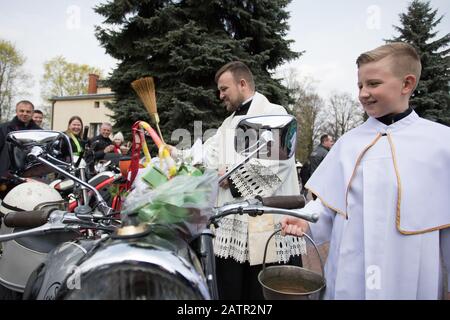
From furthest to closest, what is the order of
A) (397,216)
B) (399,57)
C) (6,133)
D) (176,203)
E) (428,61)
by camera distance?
(428,61), (6,133), (399,57), (397,216), (176,203)

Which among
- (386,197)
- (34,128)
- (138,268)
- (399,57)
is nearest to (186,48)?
(34,128)

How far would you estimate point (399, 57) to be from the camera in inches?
61.9

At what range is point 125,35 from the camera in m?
9.60

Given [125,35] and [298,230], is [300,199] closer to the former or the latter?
[298,230]

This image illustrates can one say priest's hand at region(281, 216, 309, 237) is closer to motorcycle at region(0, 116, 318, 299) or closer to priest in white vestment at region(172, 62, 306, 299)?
motorcycle at region(0, 116, 318, 299)

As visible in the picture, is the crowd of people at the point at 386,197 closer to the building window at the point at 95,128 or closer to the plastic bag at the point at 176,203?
the plastic bag at the point at 176,203

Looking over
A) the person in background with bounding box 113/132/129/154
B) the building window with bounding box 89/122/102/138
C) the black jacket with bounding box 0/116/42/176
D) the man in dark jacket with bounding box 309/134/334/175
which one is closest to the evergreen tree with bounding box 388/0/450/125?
the man in dark jacket with bounding box 309/134/334/175

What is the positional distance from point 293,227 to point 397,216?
44 cm

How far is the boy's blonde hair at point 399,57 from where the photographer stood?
1.57 metres

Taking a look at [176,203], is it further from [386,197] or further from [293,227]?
[386,197]

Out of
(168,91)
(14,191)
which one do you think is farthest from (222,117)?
(14,191)

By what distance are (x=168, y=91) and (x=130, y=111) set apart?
1142mm

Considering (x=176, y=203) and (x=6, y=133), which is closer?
(x=176, y=203)

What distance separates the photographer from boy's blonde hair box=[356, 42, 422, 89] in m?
1.57
